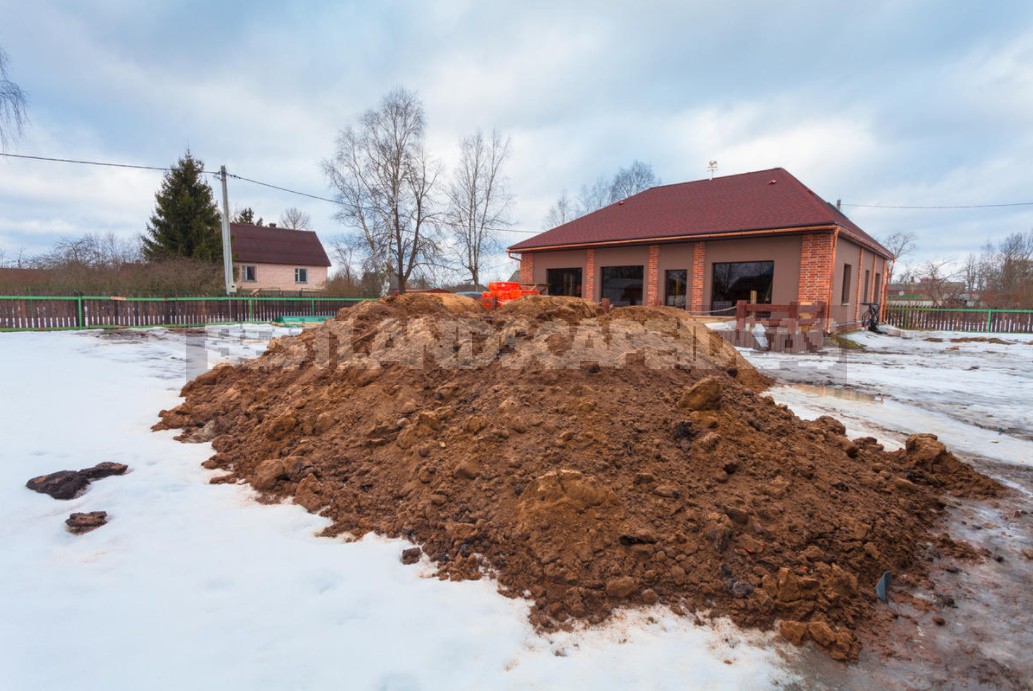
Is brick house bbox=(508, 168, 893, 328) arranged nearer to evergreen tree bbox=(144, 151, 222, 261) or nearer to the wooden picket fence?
the wooden picket fence

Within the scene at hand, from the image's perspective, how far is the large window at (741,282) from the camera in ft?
48.8

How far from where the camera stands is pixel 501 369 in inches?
179

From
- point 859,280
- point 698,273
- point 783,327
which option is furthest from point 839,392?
point 859,280

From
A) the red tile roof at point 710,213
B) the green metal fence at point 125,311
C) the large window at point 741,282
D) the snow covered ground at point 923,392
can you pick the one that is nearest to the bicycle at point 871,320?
the red tile roof at point 710,213

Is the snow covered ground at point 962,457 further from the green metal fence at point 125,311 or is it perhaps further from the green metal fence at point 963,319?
the green metal fence at point 125,311

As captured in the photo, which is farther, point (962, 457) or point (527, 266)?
point (527, 266)

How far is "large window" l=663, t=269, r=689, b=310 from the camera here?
54.4 ft

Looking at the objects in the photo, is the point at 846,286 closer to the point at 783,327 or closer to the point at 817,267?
the point at 817,267

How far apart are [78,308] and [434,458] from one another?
16428 mm

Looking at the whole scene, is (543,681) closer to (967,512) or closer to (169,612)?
(169,612)

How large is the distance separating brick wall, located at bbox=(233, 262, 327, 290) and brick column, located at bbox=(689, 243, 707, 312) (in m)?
28.6

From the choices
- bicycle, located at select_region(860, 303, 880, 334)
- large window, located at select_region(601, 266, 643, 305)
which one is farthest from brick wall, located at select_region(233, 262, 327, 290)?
bicycle, located at select_region(860, 303, 880, 334)

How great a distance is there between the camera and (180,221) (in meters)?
26.1

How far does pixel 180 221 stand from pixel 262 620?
30499 mm
